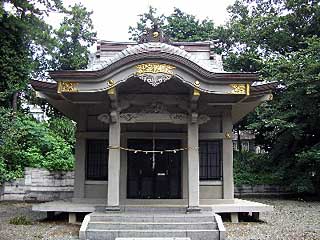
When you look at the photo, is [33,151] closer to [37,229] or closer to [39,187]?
[39,187]

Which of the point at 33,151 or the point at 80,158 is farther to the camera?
the point at 33,151

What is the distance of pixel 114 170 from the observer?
9.40 metres

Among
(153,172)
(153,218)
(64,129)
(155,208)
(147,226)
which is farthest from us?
(64,129)

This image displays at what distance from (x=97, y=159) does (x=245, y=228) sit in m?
4.64

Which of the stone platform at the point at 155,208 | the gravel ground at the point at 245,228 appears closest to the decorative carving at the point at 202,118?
the stone platform at the point at 155,208

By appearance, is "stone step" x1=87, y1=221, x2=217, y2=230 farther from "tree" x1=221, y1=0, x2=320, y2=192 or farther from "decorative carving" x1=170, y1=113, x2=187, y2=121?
"tree" x1=221, y1=0, x2=320, y2=192

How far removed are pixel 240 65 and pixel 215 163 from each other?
1186 centimetres

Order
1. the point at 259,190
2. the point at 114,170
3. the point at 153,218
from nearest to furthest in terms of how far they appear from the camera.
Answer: the point at 153,218 → the point at 114,170 → the point at 259,190

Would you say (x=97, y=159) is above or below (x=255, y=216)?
above

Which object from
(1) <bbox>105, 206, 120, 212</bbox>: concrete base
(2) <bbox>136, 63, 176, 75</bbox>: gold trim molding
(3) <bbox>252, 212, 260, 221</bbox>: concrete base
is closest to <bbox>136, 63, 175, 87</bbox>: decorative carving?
(2) <bbox>136, 63, 176, 75</bbox>: gold trim molding

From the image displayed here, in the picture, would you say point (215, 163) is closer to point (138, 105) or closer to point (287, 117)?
point (138, 105)

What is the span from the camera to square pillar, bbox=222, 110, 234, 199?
10797mm

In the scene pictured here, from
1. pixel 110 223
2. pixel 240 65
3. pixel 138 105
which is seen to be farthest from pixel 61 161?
pixel 240 65

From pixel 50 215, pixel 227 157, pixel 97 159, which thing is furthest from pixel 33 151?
pixel 227 157
